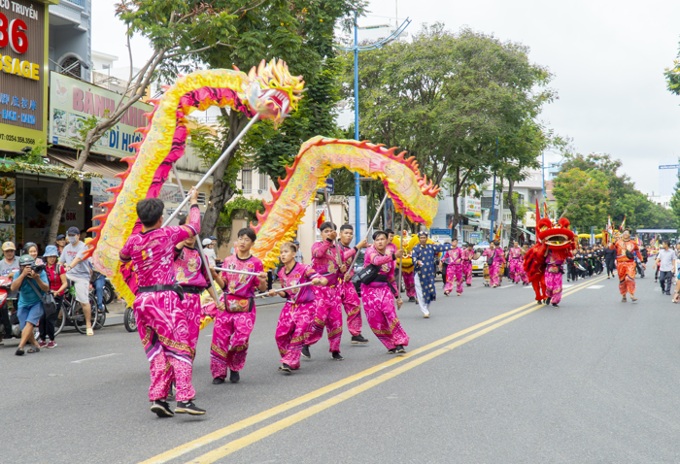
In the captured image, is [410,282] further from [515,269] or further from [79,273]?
[515,269]

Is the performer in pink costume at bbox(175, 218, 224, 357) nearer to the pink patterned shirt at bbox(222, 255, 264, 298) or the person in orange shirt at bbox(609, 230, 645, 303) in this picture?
the pink patterned shirt at bbox(222, 255, 264, 298)

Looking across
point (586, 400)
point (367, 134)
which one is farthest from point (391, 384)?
point (367, 134)

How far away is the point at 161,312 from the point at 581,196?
6576cm

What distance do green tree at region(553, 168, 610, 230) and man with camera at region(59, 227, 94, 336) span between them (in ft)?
192

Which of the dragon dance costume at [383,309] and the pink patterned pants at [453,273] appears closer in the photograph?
the dragon dance costume at [383,309]

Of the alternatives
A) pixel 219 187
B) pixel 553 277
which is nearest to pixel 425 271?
pixel 553 277

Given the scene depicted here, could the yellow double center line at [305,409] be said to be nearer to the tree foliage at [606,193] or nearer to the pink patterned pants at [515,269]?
the pink patterned pants at [515,269]

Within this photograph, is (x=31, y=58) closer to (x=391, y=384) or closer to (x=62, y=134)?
(x=62, y=134)

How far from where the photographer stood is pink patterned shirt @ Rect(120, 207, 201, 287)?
607cm

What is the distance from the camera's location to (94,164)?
20250mm

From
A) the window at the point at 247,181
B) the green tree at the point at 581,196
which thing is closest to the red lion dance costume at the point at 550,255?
the window at the point at 247,181

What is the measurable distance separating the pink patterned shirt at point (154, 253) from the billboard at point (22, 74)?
1225 cm

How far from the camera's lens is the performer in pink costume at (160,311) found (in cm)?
606

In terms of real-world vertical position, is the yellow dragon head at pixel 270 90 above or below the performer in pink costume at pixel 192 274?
above
